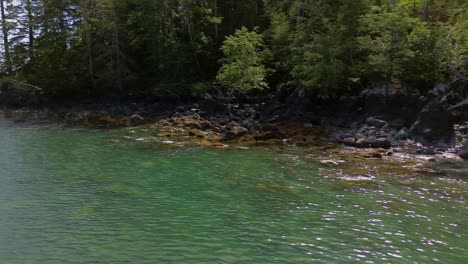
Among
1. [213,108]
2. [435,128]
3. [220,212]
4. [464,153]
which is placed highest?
[213,108]

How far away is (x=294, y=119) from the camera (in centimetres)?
2847

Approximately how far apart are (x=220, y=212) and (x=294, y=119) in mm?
17624

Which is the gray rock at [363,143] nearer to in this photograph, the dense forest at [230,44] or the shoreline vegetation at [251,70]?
the shoreline vegetation at [251,70]

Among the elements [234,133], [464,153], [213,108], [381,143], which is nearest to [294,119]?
[234,133]

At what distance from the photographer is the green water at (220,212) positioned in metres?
9.02

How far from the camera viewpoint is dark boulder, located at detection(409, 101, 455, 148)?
21.9 metres

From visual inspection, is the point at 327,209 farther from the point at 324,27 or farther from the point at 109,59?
the point at 109,59

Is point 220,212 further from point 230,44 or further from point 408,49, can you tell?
point 230,44

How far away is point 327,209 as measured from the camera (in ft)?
39.5

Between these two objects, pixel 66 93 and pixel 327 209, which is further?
pixel 66 93

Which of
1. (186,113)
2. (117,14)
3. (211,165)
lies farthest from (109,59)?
(211,165)

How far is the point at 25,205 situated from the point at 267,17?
118 feet

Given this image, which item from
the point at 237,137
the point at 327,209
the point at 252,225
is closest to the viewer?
the point at 252,225

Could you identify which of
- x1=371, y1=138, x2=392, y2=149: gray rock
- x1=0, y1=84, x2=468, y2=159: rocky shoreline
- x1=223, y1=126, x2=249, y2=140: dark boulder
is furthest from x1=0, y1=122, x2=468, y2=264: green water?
x1=223, y1=126, x2=249, y2=140: dark boulder
